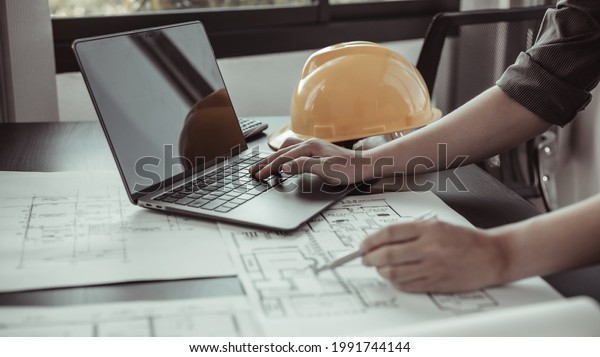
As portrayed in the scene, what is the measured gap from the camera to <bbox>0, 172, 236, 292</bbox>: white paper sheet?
72 cm

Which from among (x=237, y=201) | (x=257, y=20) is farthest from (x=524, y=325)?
(x=257, y=20)

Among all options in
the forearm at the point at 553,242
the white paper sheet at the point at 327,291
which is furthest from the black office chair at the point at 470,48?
the forearm at the point at 553,242

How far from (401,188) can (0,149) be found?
725mm

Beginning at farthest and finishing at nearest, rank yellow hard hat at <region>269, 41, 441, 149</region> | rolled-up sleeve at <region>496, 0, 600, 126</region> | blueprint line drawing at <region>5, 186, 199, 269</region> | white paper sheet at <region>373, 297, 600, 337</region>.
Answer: yellow hard hat at <region>269, 41, 441, 149</region>, rolled-up sleeve at <region>496, 0, 600, 126</region>, blueprint line drawing at <region>5, 186, 199, 269</region>, white paper sheet at <region>373, 297, 600, 337</region>

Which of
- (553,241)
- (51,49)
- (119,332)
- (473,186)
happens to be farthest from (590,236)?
(51,49)

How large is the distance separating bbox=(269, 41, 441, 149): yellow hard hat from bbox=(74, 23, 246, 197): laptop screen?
14cm

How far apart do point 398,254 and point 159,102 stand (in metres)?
0.49

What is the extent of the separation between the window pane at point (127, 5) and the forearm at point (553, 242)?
164 cm

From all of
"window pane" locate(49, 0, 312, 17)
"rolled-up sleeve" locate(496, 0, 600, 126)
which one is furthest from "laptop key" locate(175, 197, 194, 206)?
"window pane" locate(49, 0, 312, 17)

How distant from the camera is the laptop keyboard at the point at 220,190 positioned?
2.98 ft

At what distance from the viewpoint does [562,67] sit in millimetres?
1013

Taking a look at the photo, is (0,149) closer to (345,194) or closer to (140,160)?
(140,160)

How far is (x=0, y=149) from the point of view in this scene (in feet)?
4.07

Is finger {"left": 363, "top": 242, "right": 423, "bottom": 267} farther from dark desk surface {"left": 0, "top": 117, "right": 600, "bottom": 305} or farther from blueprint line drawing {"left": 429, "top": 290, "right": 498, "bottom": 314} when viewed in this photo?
dark desk surface {"left": 0, "top": 117, "right": 600, "bottom": 305}
